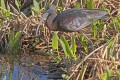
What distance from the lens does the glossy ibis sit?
5617 millimetres

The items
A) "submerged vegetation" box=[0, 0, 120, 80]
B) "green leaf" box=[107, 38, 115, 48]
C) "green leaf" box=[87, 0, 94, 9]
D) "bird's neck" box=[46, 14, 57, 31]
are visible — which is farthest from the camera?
"green leaf" box=[87, 0, 94, 9]

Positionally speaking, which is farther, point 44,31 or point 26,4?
point 26,4

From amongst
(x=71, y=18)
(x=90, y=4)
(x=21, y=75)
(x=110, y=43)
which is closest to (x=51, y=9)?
(x=71, y=18)

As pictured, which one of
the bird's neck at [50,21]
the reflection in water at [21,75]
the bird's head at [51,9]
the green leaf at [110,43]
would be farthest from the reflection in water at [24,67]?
the green leaf at [110,43]

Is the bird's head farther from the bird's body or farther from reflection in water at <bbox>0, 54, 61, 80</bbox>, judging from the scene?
reflection in water at <bbox>0, 54, 61, 80</bbox>

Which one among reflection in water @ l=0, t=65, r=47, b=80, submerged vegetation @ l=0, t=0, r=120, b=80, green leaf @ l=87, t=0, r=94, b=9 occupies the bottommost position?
Answer: reflection in water @ l=0, t=65, r=47, b=80

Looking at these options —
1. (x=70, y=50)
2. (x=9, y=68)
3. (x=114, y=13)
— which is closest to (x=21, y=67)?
(x=9, y=68)

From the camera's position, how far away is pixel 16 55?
6.40m

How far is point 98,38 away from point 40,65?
0.85m

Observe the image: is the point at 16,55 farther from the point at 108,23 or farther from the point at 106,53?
the point at 106,53

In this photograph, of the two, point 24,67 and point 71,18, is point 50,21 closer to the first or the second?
point 71,18

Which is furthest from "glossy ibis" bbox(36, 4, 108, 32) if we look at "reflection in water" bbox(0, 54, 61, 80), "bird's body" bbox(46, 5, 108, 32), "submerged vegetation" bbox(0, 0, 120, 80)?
"reflection in water" bbox(0, 54, 61, 80)

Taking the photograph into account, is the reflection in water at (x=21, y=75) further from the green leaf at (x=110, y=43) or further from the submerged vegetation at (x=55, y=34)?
the green leaf at (x=110, y=43)

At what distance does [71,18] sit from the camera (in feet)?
18.5
